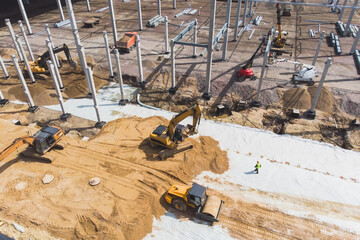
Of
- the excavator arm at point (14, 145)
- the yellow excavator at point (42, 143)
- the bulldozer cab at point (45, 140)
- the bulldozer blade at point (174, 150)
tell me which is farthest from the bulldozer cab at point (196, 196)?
the excavator arm at point (14, 145)

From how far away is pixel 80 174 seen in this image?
1548 cm

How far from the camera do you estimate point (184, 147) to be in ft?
55.2

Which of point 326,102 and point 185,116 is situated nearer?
point 185,116

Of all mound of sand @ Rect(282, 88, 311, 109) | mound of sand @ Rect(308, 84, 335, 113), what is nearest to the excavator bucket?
mound of sand @ Rect(282, 88, 311, 109)

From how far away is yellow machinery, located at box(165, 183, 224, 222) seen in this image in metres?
12.7

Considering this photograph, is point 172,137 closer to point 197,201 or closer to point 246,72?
point 197,201

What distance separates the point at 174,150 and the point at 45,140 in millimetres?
8164

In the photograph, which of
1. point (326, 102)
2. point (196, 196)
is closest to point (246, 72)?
point (326, 102)

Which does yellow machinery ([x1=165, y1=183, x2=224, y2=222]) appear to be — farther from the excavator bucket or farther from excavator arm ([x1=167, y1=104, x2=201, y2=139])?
excavator arm ([x1=167, y1=104, x2=201, y2=139])

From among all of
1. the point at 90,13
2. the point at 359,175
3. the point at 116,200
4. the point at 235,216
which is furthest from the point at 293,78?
the point at 90,13

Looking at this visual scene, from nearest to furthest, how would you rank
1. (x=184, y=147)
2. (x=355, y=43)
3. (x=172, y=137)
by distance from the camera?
1. (x=172, y=137)
2. (x=184, y=147)
3. (x=355, y=43)

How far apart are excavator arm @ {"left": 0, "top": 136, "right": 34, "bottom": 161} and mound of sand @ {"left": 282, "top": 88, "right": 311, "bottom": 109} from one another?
19397 millimetres

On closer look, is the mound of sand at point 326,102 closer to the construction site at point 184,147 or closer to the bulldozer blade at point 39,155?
the construction site at point 184,147

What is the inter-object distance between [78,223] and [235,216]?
8129 mm
